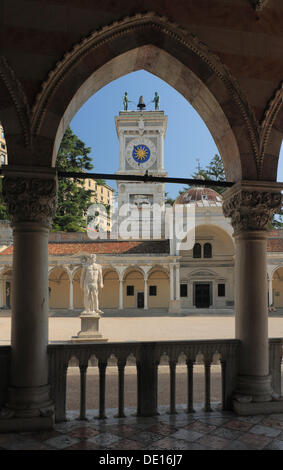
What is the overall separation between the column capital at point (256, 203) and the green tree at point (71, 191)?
42333 millimetres

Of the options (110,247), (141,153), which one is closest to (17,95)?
(110,247)

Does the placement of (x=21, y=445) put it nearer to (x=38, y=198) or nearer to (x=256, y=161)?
(x=38, y=198)

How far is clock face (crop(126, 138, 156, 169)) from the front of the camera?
1972 inches

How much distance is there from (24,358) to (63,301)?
1381 inches

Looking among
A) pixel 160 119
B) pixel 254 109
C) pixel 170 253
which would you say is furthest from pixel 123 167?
pixel 254 109

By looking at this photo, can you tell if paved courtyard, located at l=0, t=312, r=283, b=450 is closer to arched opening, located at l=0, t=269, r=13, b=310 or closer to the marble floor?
the marble floor

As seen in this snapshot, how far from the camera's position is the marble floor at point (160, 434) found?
4.03 meters

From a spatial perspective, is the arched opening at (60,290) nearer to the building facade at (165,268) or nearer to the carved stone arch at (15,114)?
the building facade at (165,268)

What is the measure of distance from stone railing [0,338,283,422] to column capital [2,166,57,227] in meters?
1.55

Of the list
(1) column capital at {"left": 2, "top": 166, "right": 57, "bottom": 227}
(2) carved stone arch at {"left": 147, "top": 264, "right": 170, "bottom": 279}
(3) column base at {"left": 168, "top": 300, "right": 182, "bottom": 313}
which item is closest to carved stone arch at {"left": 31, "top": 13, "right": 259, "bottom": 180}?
(1) column capital at {"left": 2, "top": 166, "right": 57, "bottom": 227}

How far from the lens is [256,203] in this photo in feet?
17.5

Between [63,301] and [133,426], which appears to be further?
[63,301]
